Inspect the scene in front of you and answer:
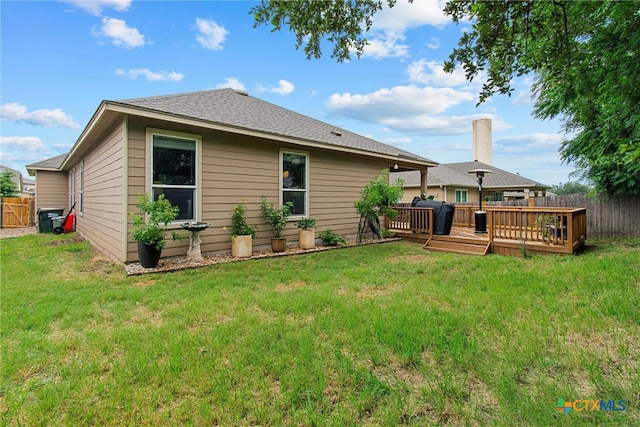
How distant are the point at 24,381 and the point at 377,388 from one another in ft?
7.82

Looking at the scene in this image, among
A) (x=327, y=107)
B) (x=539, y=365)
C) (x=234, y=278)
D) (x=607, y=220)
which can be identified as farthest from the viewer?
(x=327, y=107)

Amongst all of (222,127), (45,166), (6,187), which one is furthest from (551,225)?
(6,187)

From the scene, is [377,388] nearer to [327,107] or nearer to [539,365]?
[539,365]

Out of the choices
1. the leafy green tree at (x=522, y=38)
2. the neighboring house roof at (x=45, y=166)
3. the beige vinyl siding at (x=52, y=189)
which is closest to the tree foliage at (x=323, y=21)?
the leafy green tree at (x=522, y=38)

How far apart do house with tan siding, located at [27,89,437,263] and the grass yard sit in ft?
5.65

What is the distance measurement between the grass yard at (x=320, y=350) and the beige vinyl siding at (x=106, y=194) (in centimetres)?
131

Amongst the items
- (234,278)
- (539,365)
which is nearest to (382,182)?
(234,278)

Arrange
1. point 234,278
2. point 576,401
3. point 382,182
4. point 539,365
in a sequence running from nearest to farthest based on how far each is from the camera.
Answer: point 576,401 → point 539,365 → point 234,278 → point 382,182

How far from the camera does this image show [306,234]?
7.25 meters

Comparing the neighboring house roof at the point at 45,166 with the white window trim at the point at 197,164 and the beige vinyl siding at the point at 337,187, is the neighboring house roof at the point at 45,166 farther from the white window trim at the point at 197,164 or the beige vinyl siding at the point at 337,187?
the beige vinyl siding at the point at 337,187

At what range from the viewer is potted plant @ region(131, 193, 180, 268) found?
4.89 metres

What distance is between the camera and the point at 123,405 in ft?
5.94

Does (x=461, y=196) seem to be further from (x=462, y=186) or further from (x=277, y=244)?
(x=277, y=244)

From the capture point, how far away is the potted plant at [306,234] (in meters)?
7.25
